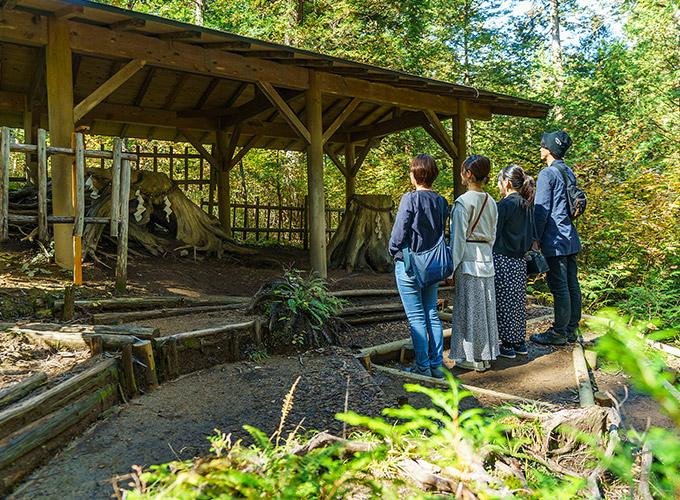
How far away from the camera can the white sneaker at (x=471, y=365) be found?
Result: 422 cm

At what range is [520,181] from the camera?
4680 mm

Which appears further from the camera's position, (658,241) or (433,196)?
(658,241)

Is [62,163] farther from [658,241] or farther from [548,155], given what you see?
[658,241]

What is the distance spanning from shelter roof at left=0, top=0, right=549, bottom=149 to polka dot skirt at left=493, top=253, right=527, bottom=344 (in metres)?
4.23

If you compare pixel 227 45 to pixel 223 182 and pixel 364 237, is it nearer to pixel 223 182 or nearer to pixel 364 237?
pixel 364 237

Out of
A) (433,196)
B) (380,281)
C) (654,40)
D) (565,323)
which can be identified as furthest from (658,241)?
(654,40)

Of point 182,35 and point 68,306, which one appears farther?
point 182,35

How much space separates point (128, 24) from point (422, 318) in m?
4.89

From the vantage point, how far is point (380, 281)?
29.0 ft

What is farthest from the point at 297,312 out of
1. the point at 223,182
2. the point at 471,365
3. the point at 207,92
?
the point at 223,182

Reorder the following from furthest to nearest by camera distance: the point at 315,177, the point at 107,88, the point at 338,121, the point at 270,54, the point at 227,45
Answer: the point at 338,121 → the point at 315,177 → the point at 270,54 → the point at 227,45 → the point at 107,88

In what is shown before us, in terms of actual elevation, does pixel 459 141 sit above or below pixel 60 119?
above

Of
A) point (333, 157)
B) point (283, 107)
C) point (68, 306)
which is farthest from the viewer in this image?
point (333, 157)

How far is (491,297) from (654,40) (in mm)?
17272
